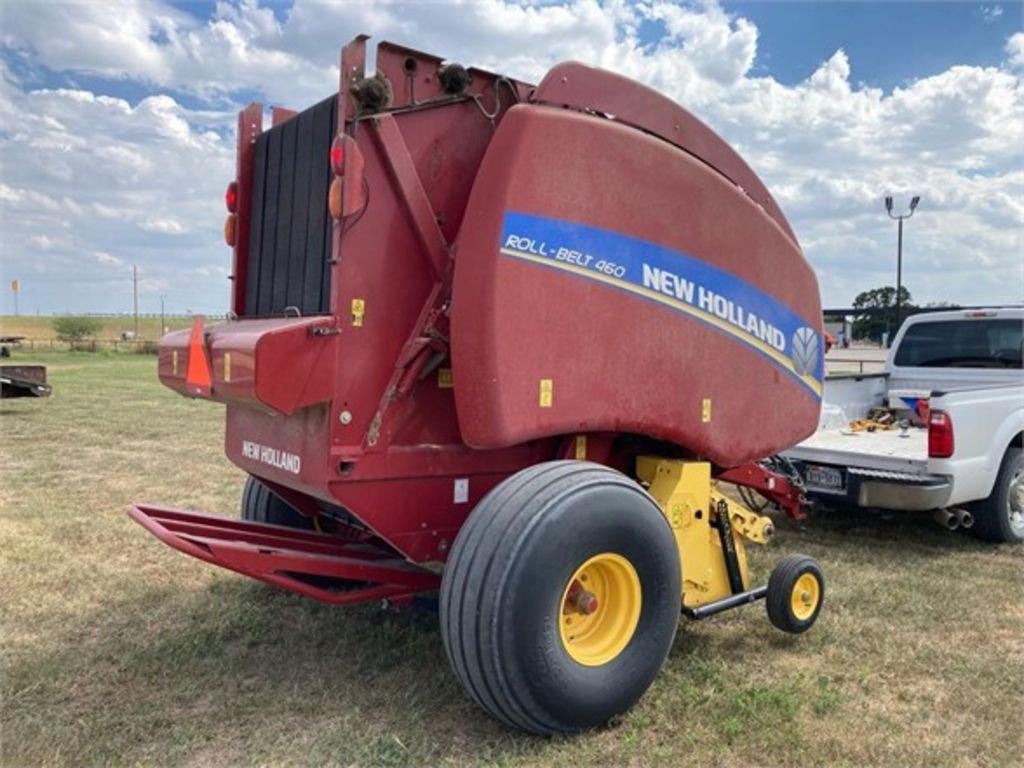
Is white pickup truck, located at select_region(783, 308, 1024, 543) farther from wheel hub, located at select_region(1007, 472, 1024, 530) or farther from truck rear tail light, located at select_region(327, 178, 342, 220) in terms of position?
truck rear tail light, located at select_region(327, 178, 342, 220)

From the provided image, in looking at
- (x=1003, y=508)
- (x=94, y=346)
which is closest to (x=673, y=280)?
(x=1003, y=508)

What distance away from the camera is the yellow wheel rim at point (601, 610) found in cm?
339

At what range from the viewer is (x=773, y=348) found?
435 cm

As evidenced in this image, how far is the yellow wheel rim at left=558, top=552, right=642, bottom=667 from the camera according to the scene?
3393 mm

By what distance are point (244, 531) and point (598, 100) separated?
2.44 metres

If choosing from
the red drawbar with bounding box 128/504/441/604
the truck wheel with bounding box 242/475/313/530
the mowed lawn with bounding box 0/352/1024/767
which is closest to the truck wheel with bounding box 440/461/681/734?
the mowed lawn with bounding box 0/352/1024/767

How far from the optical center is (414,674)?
12.8 feet

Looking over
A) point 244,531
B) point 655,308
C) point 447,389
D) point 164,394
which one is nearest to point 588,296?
point 655,308

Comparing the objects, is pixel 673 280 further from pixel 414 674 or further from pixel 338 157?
pixel 414 674

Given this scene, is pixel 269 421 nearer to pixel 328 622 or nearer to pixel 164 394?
pixel 328 622

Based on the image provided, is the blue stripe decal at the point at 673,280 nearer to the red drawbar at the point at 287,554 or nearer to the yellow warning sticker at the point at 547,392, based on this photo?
the yellow warning sticker at the point at 547,392

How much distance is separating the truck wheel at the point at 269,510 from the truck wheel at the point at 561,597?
1.83 m

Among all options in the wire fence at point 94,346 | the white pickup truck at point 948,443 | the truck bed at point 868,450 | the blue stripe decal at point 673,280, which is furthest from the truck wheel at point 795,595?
the wire fence at point 94,346

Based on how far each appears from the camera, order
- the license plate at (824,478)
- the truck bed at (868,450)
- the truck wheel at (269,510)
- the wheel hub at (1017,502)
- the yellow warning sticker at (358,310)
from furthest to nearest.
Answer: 1. the wheel hub at (1017,502)
2. the license plate at (824,478)
3. the truck bed at (868,450)
4. the truck wheel at (269,510)
5. the yellow warning sticker at (358,310)
